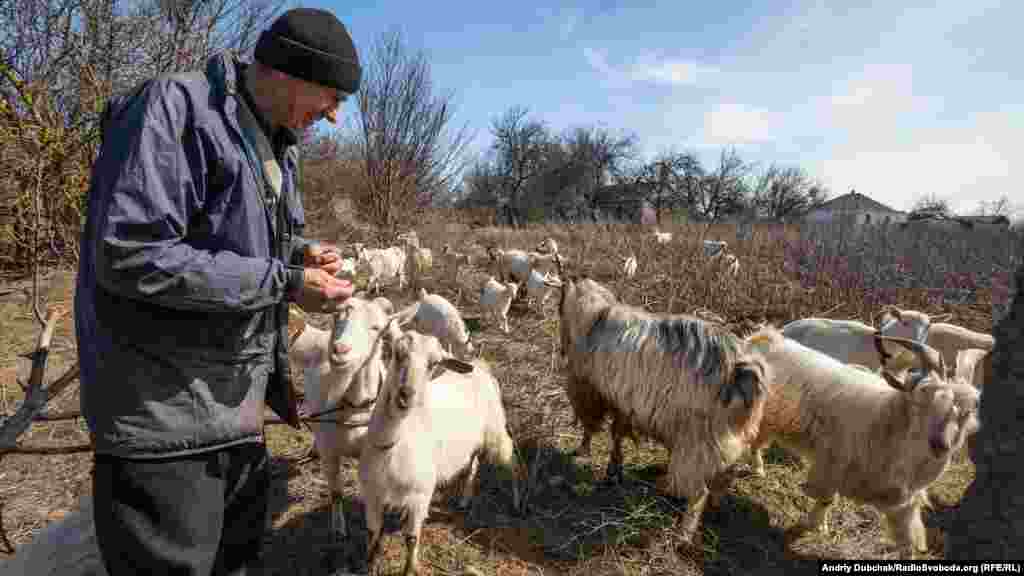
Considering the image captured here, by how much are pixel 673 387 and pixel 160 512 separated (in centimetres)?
333

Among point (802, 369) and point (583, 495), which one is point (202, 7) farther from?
point (802, 369)

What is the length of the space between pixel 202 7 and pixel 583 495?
35.3ft

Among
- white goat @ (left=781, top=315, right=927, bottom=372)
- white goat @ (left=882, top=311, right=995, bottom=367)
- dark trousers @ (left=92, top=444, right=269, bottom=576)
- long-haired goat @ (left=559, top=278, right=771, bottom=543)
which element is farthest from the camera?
white goat @ (left=781, top=315, right=927, bottom=372)

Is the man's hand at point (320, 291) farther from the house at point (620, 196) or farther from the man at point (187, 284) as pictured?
the house at point (620, 196)

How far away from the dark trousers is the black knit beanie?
1.38m

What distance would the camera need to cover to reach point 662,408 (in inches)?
149

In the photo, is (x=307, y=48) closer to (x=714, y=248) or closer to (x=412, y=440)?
(x=412, y=440)

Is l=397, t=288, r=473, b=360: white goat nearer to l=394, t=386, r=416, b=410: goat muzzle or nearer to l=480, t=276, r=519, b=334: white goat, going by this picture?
l=480, t=276, r=519, b=334: white goat

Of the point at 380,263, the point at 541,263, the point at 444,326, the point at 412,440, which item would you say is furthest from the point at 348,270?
the point at 412,440

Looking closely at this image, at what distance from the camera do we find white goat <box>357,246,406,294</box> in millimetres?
10352

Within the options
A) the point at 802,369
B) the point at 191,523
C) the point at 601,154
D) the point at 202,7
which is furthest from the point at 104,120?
the point at 601,154

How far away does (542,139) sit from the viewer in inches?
2026

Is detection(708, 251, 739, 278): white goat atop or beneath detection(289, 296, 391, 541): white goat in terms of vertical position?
atop

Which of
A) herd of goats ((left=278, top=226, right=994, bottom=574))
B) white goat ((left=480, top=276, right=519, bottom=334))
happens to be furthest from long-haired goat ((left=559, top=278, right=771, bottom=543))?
white goat ((left=480, top=276, right=519, bottom=334))
